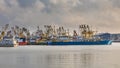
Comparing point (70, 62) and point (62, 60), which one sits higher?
point (62, 60)

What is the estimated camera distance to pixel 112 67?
50.7 meters

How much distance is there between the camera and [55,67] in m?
52.1

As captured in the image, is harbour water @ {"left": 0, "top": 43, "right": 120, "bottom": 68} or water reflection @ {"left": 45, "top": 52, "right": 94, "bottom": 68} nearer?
water reflection @ {"left": 45, "top": 52, "right": 94, "bottom": 68}

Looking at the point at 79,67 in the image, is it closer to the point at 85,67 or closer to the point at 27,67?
the point at 85,67

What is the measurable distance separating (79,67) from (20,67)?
27.0ft

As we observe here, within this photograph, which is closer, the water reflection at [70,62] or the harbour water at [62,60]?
the water reflection at [70,62]

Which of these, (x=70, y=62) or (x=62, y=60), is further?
(x=62, y=60)

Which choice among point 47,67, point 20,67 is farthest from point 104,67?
point 20,67

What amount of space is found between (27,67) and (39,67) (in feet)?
5.42

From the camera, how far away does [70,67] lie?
171 ft

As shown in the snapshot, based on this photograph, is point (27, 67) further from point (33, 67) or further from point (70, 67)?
point (70, 67)

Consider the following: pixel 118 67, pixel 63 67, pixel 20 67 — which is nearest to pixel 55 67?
pixel 63 67

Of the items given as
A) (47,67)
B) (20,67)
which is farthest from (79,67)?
(20,67)

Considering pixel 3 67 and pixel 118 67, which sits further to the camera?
pixel 3 67
